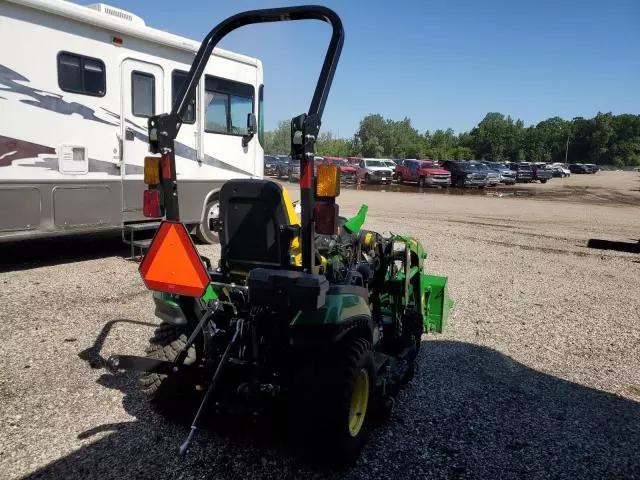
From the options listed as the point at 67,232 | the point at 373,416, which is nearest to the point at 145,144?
the point at 67,232

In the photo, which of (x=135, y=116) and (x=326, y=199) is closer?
(x=326, y=199)

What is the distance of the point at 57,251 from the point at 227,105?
3.88 m

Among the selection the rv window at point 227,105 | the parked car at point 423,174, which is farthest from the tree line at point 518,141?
the rv window at point 227,105

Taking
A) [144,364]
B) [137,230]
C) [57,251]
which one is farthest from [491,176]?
[144,364]

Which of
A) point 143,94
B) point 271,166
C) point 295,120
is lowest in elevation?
point 295,120

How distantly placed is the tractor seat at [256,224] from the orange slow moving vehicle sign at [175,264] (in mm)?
380

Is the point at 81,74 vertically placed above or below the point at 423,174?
above

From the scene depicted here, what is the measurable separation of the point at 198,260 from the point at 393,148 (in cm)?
10720

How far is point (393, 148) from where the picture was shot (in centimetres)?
10681

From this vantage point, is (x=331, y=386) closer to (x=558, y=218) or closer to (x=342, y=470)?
(x=342, y=470)

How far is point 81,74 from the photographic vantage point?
7.05 metres

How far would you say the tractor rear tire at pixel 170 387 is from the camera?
3.11 m

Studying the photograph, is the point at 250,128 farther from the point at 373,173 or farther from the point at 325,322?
the point at 373,173

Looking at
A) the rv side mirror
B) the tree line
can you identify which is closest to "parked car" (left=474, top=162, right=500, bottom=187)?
the rv side mirror
